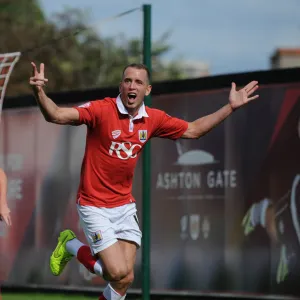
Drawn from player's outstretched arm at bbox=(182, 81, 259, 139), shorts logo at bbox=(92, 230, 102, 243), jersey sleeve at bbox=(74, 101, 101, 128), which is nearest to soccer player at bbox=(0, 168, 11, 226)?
jersey sleeve at bbox=(74, 101, 101, 128)

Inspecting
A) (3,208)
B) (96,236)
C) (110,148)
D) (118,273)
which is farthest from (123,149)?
(3,208)

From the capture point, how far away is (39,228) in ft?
42.9

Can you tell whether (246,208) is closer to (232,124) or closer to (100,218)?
(232,124)

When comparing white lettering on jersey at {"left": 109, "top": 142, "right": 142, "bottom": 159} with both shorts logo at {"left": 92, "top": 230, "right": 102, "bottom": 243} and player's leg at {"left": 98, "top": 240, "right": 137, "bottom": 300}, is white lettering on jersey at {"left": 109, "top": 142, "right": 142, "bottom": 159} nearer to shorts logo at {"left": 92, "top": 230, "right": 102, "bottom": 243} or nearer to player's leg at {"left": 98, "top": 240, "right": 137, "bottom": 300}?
shorts logo at {"left": 92, "top": 230, "right": 102, "bottom": 243}

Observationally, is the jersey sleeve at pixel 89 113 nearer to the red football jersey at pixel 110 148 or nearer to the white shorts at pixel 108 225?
the red football jersey at pixel 110 148

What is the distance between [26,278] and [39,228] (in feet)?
2.31

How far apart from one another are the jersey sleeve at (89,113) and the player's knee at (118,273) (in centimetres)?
125

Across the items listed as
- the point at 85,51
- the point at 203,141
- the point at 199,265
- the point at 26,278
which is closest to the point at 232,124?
the point at 203,141

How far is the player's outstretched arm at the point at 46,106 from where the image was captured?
7.53 m

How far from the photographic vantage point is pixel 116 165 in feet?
27.4

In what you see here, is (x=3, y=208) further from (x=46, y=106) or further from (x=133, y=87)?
(x=133, y=87)

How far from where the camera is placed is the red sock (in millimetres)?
8633

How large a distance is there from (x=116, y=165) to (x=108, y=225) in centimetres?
54

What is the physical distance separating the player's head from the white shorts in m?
0.90
